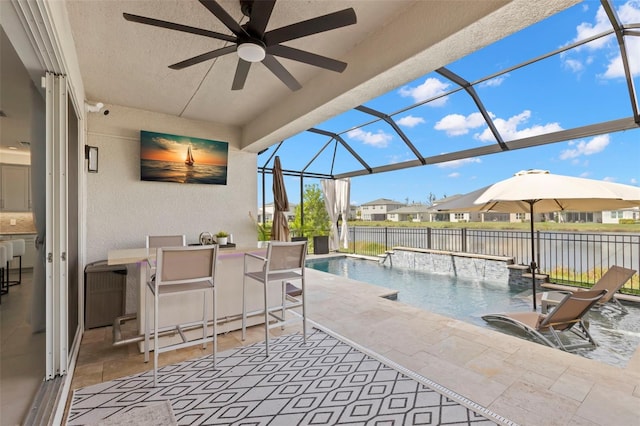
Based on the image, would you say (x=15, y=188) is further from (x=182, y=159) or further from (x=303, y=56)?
(x=182, y=159)

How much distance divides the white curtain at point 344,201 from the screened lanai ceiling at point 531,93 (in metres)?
2.27

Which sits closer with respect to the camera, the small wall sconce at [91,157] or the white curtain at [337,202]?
the small wall sconce at [91,157]

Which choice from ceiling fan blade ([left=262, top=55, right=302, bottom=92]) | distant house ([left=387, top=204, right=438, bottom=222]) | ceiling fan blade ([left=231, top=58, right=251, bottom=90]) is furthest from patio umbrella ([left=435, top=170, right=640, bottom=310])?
distant house ([left=387, top=204, right=438, bottom=222])

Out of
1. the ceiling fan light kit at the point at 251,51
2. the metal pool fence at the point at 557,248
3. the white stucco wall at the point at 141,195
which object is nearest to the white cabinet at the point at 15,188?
the ceiling fan light kit at the point at 251,51

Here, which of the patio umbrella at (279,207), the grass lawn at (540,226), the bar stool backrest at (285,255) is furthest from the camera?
the patio umbrella at (279,207)

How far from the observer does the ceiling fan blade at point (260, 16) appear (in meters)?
1.76

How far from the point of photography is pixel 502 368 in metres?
2.35

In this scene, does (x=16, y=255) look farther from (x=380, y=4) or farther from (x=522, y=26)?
(x=522, y=26)

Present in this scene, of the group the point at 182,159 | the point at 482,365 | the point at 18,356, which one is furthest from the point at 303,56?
the point at 182,159

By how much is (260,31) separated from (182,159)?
10.1ft

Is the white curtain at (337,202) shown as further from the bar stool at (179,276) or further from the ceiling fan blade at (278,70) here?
the bar stool at (179,276)

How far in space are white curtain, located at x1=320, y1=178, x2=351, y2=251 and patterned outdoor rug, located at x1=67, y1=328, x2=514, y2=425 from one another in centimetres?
651

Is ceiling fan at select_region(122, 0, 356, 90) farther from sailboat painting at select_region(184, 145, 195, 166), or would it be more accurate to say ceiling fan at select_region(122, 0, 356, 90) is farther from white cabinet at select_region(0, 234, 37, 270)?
sailboat painting at select_region(184, 145, 195, 166)

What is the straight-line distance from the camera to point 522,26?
1977mm
